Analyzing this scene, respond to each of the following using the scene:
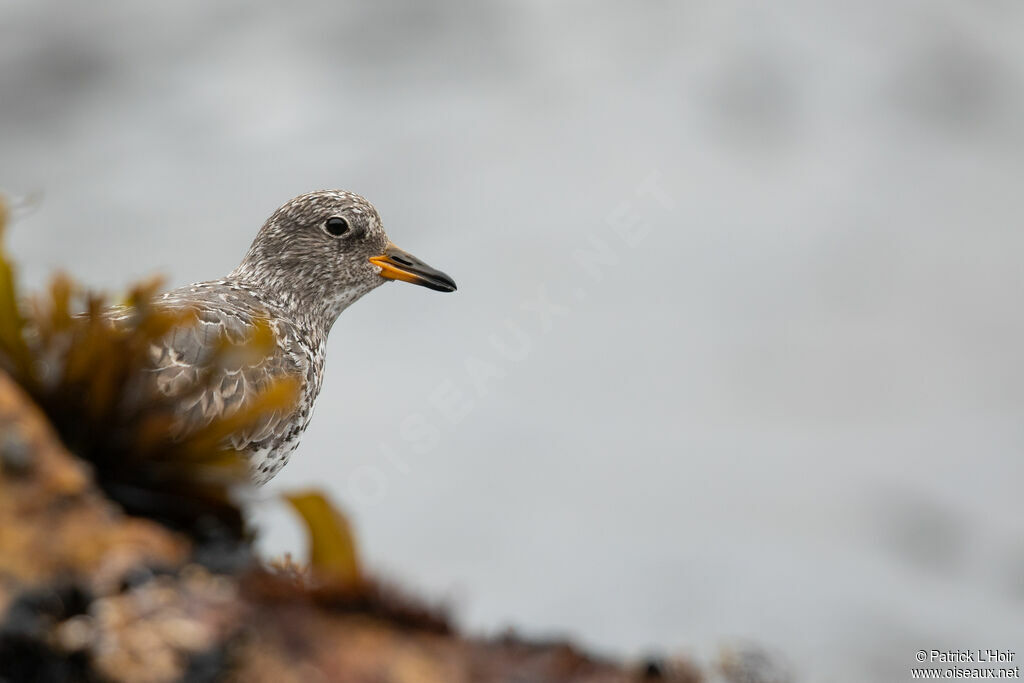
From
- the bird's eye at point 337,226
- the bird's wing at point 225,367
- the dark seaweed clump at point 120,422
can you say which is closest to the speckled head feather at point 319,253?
the bird's eye at point 337,226

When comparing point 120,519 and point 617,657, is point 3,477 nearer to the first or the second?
point 120,519

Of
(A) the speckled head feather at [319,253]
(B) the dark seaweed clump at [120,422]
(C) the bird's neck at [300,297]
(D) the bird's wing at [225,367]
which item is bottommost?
(B) the dark seaweed clump at [120,422]

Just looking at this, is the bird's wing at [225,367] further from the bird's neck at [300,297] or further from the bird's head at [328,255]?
the bird's head at [328,255]

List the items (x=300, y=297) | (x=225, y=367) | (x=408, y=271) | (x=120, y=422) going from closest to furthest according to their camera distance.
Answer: (x=120, y=422) → (x=225, y=367) → (x=300, y=297) → (x=408, y=271)

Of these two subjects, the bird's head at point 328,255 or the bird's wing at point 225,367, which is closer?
the bird's wing at point 225,367

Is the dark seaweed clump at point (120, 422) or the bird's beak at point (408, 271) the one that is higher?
the bird's beak at point (408, 271)

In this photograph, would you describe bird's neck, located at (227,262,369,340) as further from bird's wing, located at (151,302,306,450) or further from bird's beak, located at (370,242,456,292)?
bird's wing, located at (151,302,306,450)

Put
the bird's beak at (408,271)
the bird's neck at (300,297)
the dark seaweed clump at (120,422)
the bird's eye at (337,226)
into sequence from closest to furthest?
the dark seaweed clump at (120,422), the bird's neck at (300,297), the bird's eye at (337,226), the bird's beak at (408,271)

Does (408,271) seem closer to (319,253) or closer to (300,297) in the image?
(319,253)

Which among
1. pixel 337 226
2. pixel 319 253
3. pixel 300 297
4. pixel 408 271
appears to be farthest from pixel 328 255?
pixel 408 271
